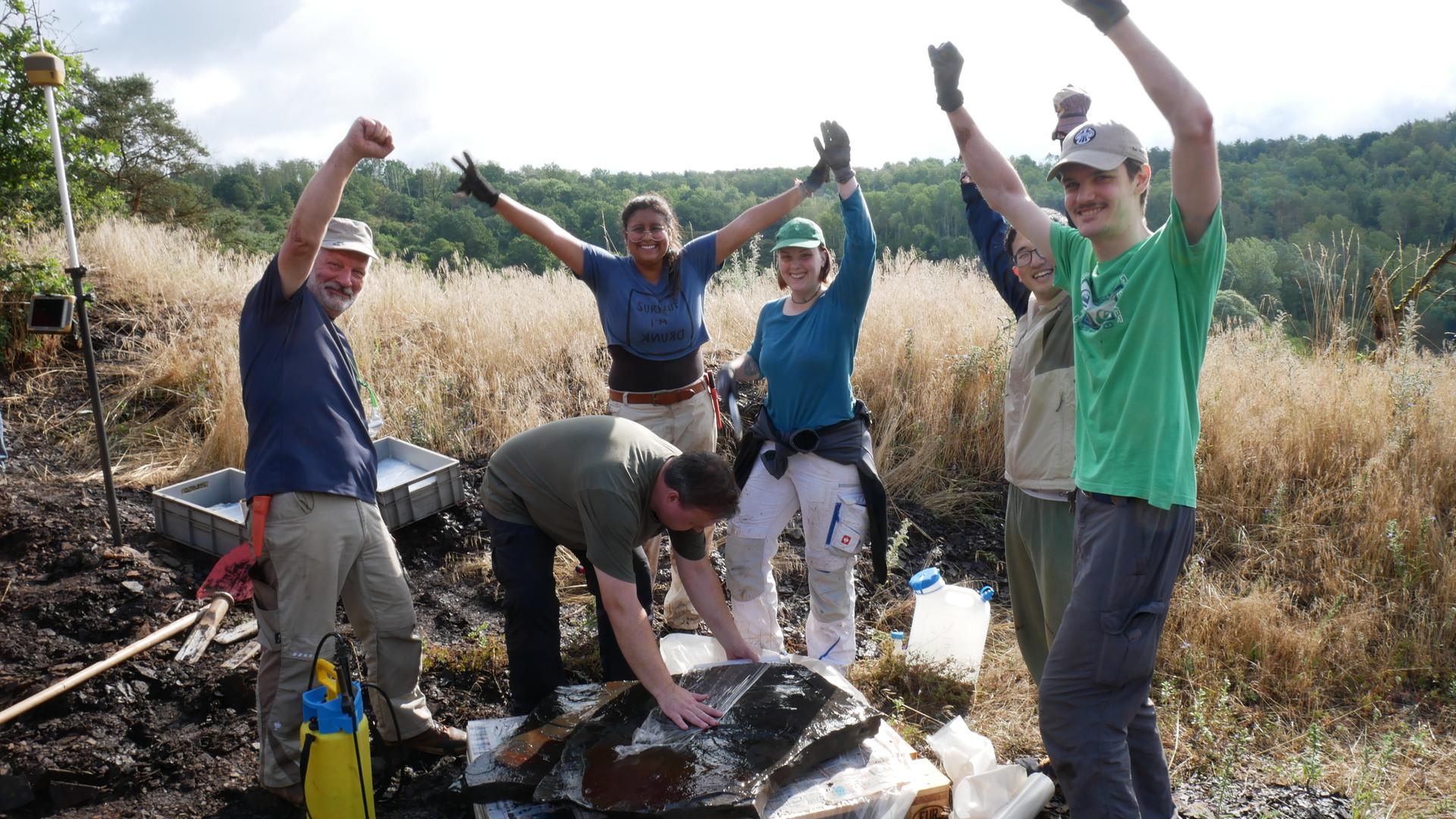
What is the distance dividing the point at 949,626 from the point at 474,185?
104 inches

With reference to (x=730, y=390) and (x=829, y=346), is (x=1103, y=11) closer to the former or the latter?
(x=829, y=346)

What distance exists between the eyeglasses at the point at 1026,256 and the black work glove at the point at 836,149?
815 mm

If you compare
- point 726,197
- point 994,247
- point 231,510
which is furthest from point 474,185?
point 726,197

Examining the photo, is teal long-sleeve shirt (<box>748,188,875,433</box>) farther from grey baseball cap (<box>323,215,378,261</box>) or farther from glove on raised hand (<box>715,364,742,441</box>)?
grey baseball cap (<box>323,215,378,261</box>)

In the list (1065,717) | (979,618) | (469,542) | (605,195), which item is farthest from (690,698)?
(605,195)

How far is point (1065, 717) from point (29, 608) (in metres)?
4.35

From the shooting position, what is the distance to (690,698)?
254cm

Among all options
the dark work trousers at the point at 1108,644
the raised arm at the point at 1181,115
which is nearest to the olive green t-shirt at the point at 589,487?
the dark work trousers at the point at 1108,644

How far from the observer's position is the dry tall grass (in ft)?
11.7

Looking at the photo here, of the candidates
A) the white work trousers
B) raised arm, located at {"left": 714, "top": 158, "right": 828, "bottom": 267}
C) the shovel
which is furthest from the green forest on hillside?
the shovel

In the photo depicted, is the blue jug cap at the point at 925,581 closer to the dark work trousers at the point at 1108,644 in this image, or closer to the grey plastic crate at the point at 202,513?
the dark work trousers at the point at 1108,644

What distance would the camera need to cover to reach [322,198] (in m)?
2.36

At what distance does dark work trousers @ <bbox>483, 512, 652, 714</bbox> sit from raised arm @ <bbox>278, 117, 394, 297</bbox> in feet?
3.22

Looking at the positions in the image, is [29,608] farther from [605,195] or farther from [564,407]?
[605,195]
